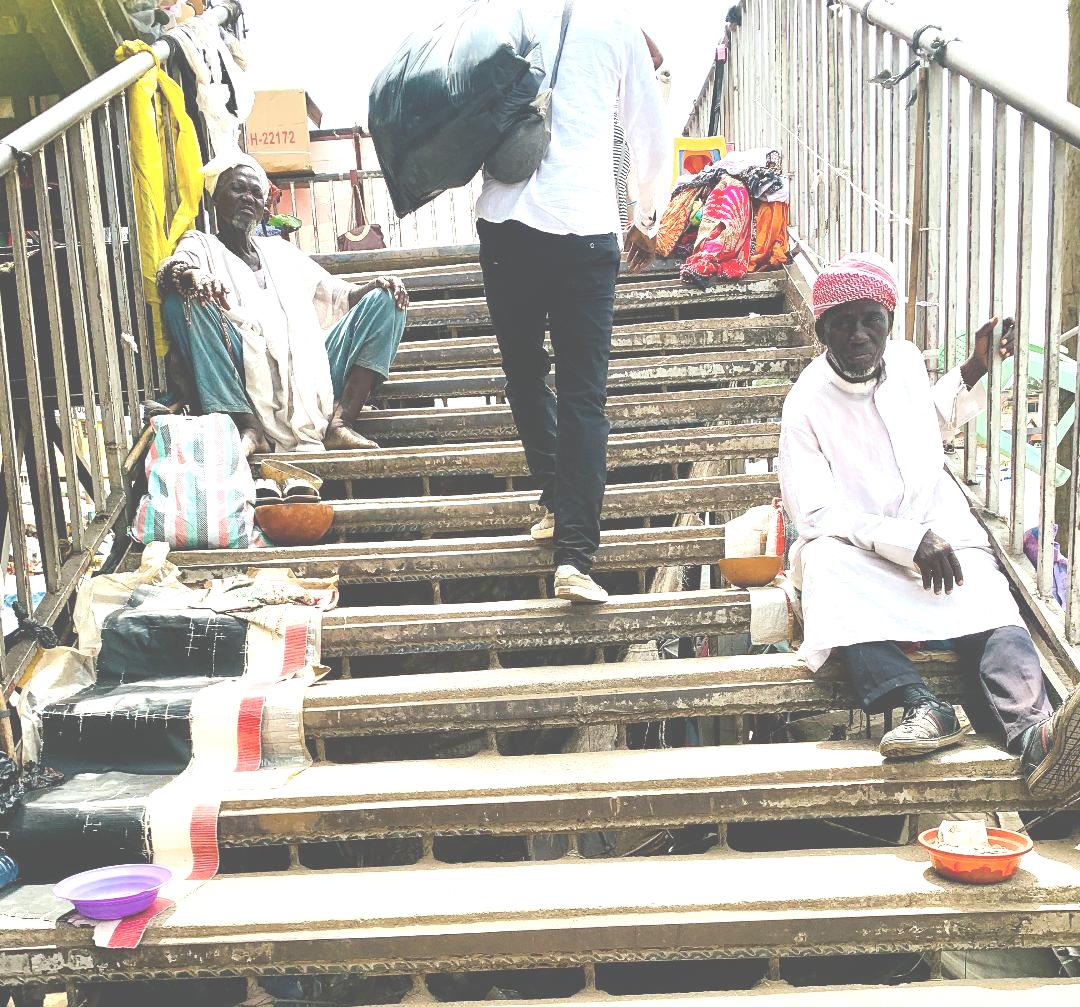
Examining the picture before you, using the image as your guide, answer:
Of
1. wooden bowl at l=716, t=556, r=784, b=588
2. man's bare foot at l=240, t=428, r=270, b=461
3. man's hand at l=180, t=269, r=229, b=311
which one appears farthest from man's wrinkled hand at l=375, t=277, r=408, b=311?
wooden bowl at l=716, t=556, r=784, b=588

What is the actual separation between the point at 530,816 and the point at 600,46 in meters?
1.98

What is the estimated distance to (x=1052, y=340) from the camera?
2.87 meters

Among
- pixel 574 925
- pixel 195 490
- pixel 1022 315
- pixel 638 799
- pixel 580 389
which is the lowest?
pixel 574 925

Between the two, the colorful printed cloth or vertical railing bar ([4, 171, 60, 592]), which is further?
the colorful printed cloth

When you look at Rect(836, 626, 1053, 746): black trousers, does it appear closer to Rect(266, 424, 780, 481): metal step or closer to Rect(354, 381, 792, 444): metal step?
Rect(266, 424, 780, 481): metal step

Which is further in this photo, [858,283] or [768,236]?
[768,236]

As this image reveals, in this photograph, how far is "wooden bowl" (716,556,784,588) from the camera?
3.25 m

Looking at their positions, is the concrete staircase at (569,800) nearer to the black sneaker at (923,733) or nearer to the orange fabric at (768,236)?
the black sneaker at (923,733)

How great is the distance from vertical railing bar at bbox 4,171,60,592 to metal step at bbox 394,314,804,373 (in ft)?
6.65

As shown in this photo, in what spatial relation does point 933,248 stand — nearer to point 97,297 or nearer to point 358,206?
point 97,297

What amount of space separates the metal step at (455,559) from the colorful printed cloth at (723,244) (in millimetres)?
2283

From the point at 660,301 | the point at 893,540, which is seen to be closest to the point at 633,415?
the point at 660,301

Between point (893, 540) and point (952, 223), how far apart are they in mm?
1275

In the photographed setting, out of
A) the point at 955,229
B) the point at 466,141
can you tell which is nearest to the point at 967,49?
the point at 955,229
